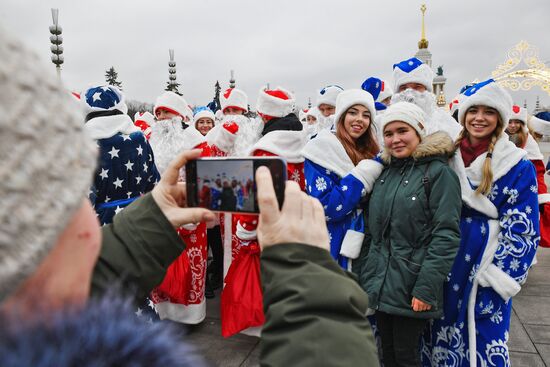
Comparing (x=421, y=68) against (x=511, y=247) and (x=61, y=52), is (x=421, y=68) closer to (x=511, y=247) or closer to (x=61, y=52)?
(x=511, y=247)

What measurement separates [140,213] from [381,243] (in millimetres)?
1721

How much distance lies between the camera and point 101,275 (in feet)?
3.69

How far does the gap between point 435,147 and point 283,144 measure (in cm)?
143

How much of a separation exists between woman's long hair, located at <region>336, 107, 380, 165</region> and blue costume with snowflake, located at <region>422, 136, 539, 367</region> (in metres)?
0.84

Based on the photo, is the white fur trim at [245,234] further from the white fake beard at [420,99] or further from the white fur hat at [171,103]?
the white fur hat at [171,103]

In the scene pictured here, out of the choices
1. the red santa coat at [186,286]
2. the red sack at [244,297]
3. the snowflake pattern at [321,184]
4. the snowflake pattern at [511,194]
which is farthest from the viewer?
the red santa coat at [186,286]

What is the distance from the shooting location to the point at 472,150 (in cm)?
273

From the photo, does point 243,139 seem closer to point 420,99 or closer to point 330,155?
point 330,155

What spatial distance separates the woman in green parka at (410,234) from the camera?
2.30 m

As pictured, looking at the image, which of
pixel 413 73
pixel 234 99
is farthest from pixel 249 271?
pixel 234 99

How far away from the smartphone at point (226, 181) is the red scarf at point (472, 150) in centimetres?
205

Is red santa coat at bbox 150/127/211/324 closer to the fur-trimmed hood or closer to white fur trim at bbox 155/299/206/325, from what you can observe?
white fur trim at bbox 155/299/206/325

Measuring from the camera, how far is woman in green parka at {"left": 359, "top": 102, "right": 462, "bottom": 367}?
230 cm

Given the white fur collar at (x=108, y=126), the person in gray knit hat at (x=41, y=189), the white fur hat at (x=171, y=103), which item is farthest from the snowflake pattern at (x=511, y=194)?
the white fur hat at (x=171, y=103)
